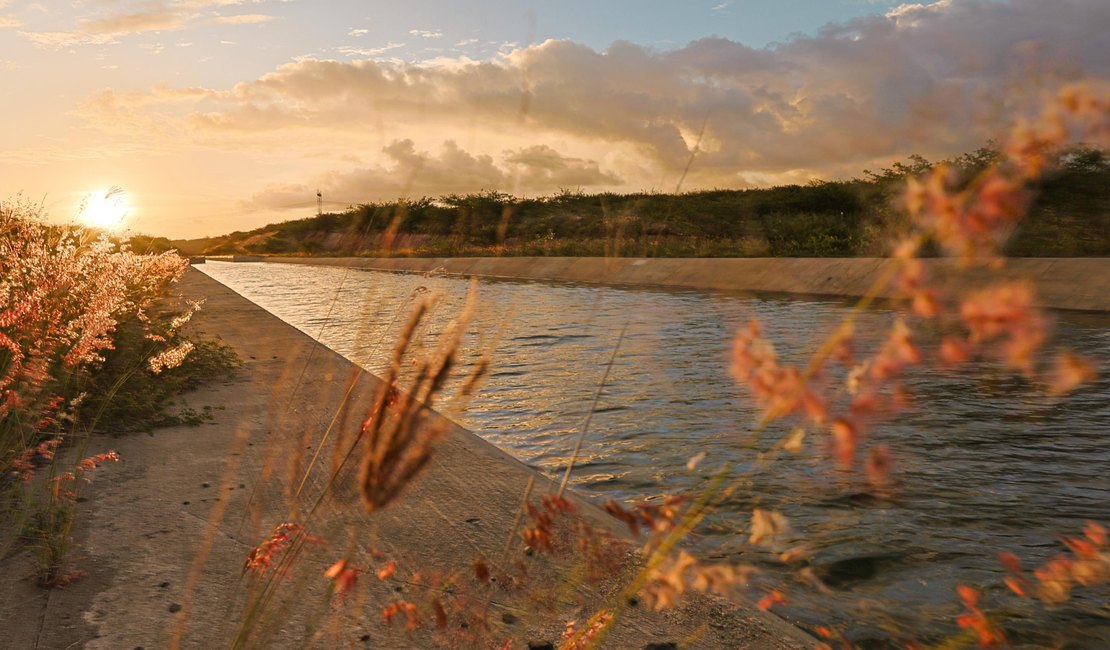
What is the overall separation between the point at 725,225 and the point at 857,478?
4930 cm

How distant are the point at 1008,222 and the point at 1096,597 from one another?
2916mm

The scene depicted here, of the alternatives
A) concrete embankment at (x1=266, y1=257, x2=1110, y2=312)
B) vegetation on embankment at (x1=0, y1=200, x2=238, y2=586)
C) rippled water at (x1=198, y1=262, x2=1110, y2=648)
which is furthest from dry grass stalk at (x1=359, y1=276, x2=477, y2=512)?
concrete embankment at (x1=266, y1=257, x2=1110, y2=312)

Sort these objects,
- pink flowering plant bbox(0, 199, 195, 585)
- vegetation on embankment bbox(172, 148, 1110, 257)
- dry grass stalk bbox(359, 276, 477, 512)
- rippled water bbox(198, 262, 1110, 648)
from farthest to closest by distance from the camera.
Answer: vegetation on embankment bbox(172, 148, 1110, 257) < pink flowering plant bbox(0, 199, 195, 585) < rippled water bbox(198, 262, 1110, 648) < dry grass stalk bbox(359, 276, 477, 512)

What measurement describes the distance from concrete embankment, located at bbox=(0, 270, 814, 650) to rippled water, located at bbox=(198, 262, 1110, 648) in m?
0.54

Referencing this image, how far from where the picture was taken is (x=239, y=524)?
148 inches

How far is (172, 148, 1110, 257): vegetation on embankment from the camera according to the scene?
59.2ft

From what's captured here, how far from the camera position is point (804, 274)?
61.2 ft

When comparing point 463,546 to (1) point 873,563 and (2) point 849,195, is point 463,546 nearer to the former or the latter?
(1) point 873,563

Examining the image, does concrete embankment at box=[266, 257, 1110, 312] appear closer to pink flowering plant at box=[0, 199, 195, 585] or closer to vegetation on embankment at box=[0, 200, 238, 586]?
vegetation on embankment at box=[0, 200, 238, 586]

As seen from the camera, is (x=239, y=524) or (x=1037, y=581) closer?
(x=1037, y=581)

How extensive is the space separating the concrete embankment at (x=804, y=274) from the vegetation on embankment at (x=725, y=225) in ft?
3.47

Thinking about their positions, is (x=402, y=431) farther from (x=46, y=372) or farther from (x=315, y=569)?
(x=46, y=372)

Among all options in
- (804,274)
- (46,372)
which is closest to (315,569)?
(46,372)

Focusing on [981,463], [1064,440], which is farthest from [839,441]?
[1064,440]
